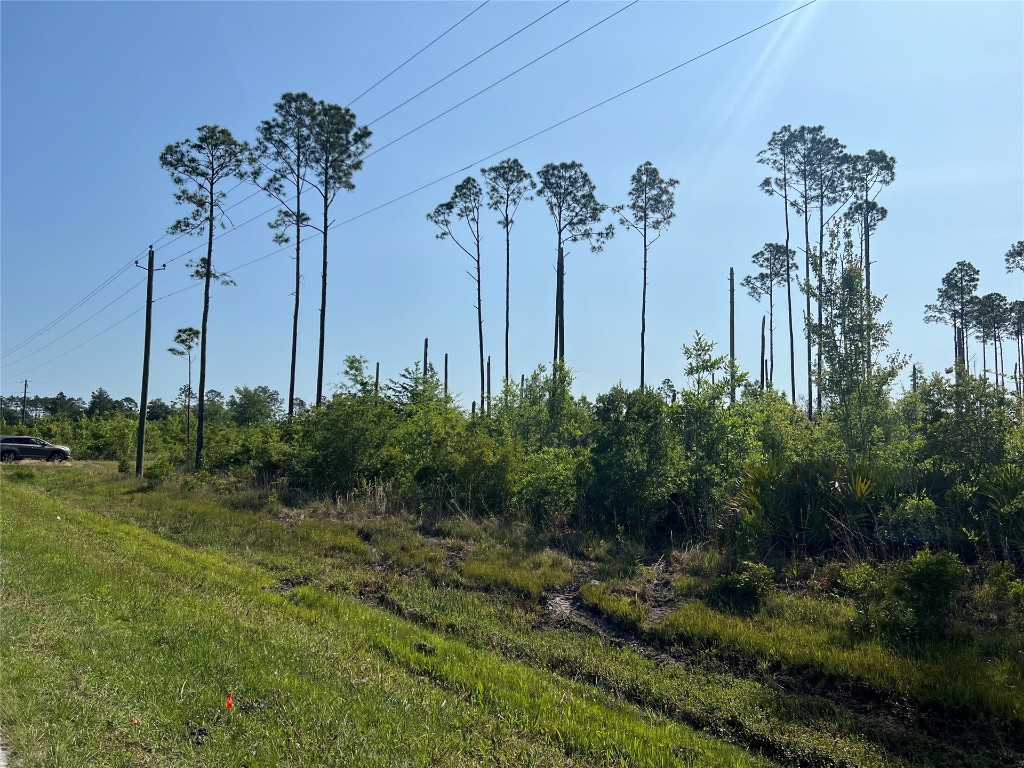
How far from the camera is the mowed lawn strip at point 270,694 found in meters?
4.35

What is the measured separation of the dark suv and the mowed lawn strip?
126 ft

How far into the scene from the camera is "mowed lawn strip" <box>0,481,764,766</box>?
4.35 m

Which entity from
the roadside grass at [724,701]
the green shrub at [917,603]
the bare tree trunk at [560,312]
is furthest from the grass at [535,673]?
the bare tree trunk at [560,312]

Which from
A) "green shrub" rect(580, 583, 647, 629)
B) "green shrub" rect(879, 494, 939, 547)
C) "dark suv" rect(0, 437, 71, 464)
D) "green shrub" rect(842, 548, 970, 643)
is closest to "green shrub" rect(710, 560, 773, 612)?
"green shrub" rect(580, 583, 647, 629)

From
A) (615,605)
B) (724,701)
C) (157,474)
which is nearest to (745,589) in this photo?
(615,605)

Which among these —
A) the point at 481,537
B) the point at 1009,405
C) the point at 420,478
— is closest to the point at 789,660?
the point at 1009,405

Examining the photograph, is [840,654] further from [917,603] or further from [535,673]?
[535,673]

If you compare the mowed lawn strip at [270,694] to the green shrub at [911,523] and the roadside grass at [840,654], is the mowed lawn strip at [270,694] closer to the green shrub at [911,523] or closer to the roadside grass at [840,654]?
the roadside grass at [840,654]

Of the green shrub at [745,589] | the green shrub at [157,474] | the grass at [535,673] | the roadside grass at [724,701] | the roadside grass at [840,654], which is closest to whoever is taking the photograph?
the grass at [535,673]

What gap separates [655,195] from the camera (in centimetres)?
4128

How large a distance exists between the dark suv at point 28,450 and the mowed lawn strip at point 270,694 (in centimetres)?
3829

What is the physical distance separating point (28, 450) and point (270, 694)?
1715 inches

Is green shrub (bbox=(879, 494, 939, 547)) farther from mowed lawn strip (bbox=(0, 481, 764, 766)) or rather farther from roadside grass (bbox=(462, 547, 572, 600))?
mowed lawn strip (bbox=(0, 481, 764, 766))

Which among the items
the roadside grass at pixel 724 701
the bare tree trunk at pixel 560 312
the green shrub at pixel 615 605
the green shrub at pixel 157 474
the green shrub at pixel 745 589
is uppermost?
the bare tree trunk at pixel 560 312
